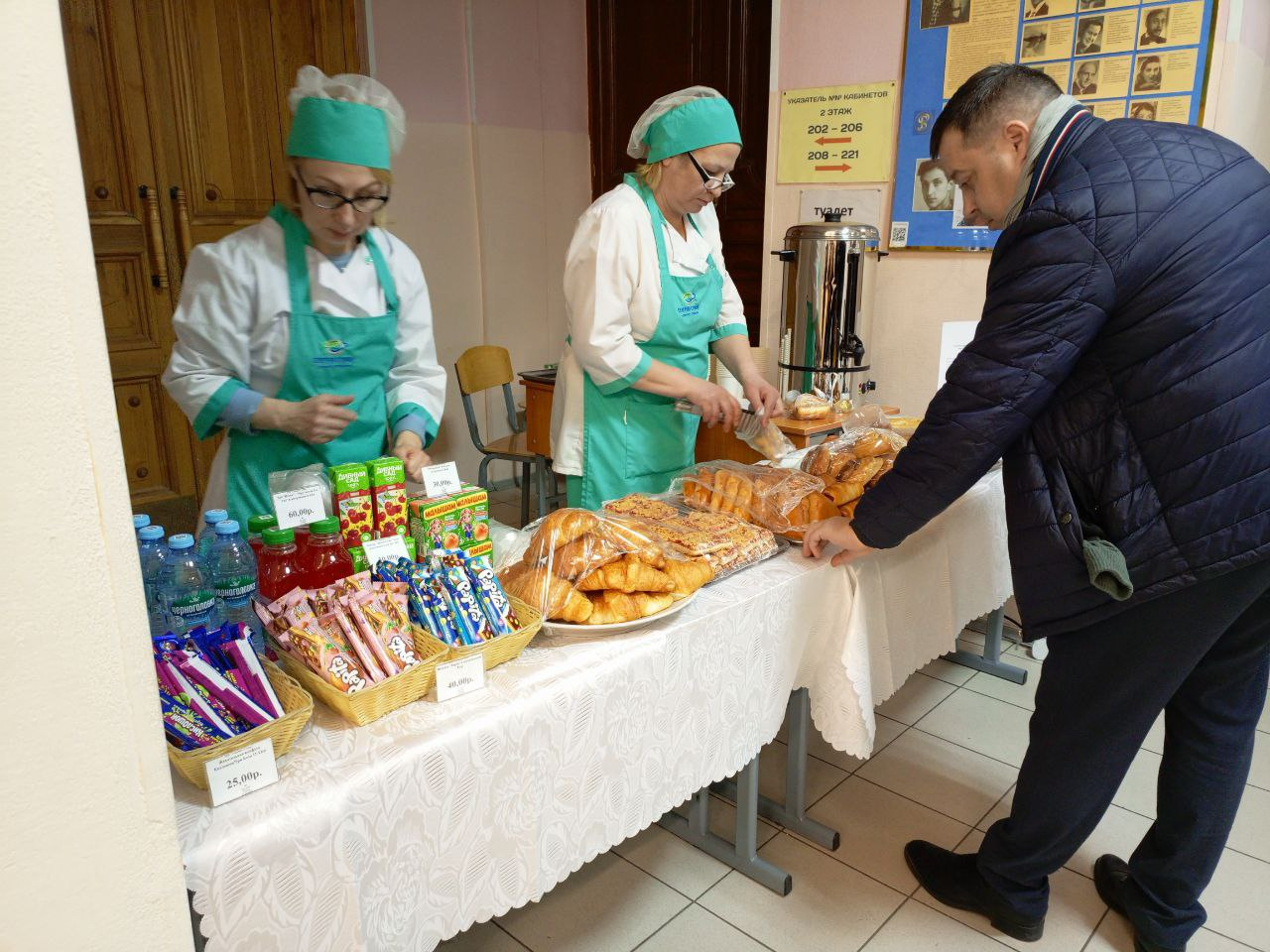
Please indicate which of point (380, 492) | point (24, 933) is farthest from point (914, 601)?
point (24, 933)

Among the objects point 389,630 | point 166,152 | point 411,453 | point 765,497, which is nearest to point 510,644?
point 389,630

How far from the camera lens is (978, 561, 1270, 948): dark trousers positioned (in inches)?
57.1

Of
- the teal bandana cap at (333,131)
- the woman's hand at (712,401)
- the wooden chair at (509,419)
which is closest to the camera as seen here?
the teal bandana cap at (333,131)

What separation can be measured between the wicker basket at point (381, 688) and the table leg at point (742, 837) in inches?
35.9

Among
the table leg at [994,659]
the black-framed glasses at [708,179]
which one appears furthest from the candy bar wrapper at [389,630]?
the table leg at [994,659]

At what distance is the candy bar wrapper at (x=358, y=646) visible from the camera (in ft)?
3.69

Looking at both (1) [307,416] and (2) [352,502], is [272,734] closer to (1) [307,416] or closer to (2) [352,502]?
(2) [352,502]

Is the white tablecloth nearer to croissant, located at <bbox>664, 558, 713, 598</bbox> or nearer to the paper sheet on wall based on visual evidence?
croissant, located at <bbox>664, 558, 713, 598</bbox>

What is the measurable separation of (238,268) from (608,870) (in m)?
1.50

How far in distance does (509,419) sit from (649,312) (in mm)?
2415

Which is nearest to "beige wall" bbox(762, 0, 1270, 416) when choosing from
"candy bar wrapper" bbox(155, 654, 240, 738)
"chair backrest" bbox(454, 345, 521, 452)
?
"chair backrest" bbox(454, 345, 521, 452)

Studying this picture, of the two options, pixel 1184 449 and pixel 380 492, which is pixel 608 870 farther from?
pixel 1184 449

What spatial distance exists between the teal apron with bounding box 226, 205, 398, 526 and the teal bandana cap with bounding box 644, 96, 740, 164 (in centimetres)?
71

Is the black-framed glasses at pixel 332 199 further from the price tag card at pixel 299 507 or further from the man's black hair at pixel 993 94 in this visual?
the man's black hair at pixel 993 94
